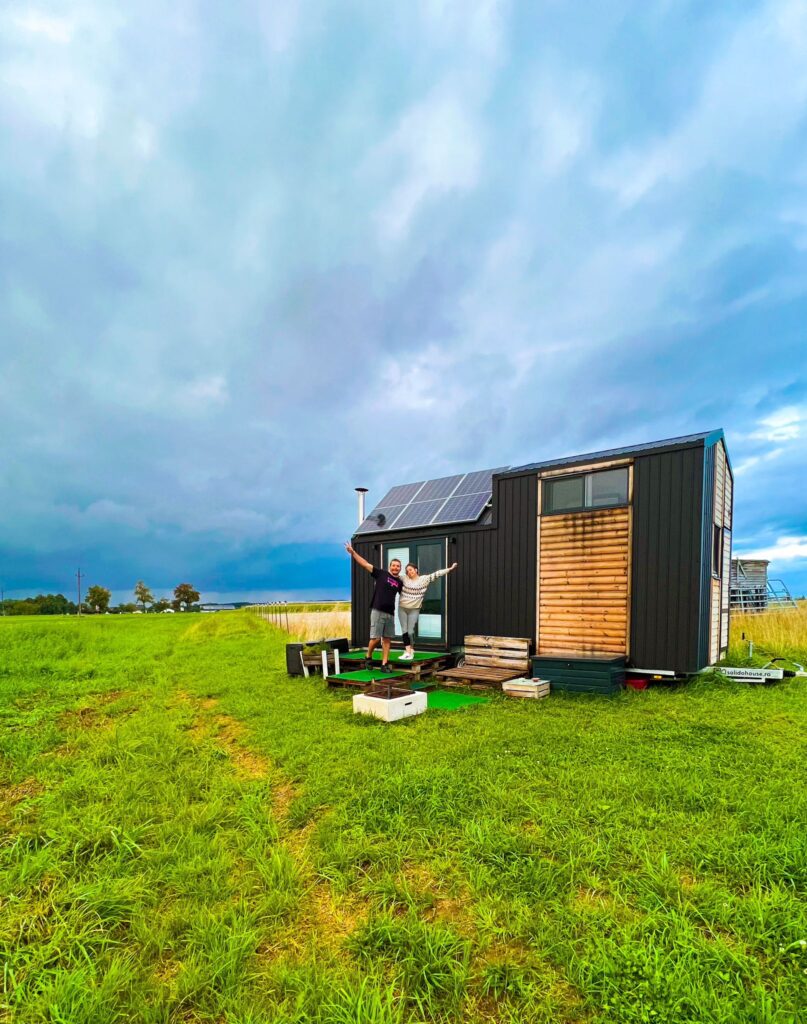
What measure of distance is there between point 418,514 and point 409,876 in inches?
348

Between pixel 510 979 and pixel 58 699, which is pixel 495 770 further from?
pixel 58 699

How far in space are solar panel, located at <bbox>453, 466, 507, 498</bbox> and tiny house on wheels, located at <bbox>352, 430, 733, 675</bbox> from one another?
1.12 ft

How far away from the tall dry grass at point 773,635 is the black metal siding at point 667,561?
3.79 metres

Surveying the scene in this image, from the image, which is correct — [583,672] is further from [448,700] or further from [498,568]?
[498,568]

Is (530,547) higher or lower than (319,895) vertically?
higher

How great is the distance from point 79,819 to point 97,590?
70303mm

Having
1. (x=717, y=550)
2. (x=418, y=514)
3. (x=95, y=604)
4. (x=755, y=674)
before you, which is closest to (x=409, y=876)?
(x=755, y=674)

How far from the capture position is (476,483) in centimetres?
1165

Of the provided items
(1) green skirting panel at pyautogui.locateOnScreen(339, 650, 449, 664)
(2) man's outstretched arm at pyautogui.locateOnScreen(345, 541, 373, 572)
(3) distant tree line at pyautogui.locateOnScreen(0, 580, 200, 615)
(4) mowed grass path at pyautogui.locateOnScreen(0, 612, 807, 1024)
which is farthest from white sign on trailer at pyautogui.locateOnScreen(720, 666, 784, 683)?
(3) distant tree line at pyautogui.locateOnScreen(0, 580, 200, 615)

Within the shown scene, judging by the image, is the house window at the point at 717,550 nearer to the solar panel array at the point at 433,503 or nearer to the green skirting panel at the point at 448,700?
the solar panel array at the point at 433,503

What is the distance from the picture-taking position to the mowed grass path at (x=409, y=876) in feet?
6.47

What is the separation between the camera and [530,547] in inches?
355

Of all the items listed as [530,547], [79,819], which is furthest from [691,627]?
[79,819]

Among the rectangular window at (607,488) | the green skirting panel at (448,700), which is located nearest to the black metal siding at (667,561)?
the rectangular window at (607,488)
